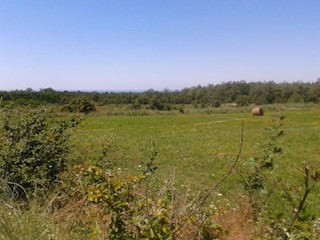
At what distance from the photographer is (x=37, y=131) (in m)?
5.57

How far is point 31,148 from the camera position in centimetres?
526

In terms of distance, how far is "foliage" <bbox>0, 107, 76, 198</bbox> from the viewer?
15.9 feet

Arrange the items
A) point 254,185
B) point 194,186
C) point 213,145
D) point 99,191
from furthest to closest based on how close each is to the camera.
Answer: point 213,145, point 194,186, point 254,185, point 99,191

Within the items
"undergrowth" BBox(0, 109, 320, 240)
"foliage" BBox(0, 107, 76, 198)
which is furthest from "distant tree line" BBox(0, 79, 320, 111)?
"undergrowth" BBox(0, 109, 320, 240)

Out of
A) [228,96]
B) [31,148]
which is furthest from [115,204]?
[228,96]

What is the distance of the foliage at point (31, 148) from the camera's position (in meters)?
4.85

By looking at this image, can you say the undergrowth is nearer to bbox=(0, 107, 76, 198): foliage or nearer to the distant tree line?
bbox=(0, 107, 76, 198): foliage

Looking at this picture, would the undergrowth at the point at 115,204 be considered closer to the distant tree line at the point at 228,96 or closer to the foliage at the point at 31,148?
the foliage at the point at 31,148

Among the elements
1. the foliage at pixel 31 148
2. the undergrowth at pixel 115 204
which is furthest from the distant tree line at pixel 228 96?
the undergrowth at pixel 115 204

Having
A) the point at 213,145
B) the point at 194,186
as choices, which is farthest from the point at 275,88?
the point at 194,186

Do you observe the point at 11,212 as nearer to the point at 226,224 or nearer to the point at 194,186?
the point at 226,224

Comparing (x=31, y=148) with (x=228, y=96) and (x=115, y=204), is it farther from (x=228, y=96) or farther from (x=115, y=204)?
(x=228, y=96)

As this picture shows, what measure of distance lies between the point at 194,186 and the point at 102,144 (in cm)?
374

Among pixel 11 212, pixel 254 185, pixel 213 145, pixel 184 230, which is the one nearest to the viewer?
pixel 184 230
